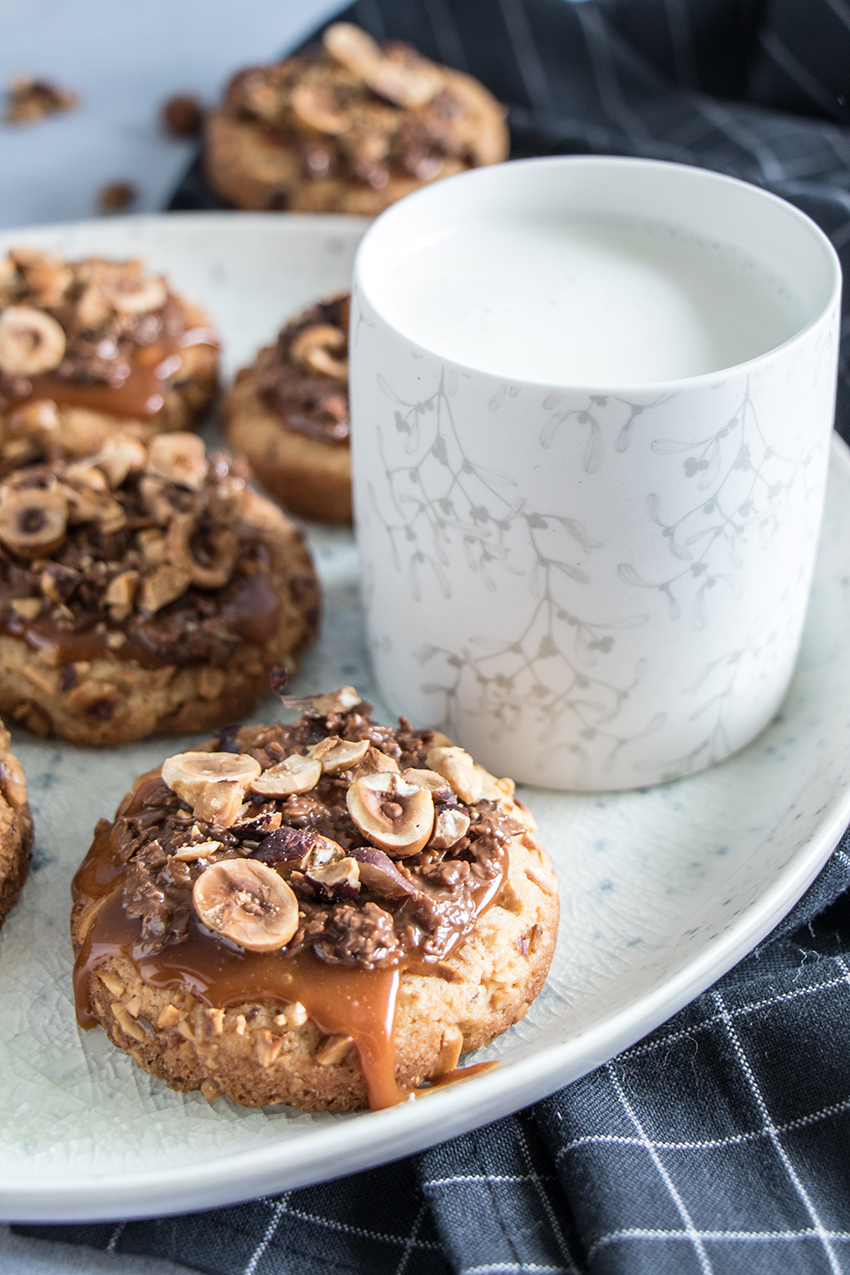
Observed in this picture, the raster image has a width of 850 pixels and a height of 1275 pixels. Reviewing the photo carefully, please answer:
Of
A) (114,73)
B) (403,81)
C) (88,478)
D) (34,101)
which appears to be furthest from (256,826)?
(114,73)

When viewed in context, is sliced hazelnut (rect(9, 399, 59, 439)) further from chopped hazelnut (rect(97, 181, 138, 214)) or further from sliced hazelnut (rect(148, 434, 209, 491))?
chopped hazelnut (rect(97, 181, 138, 214))

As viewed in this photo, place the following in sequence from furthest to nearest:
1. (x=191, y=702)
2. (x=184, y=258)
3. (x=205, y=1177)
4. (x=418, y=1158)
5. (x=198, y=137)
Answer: (x=198, y=137) → (x=184, y=258) → (x=191, y=702) → (x=418, y=1158) → (x=205, y=1177)

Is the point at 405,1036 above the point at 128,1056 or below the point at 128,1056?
above

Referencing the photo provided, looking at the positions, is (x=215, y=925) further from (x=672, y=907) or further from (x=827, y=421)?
(x=827, y=421)

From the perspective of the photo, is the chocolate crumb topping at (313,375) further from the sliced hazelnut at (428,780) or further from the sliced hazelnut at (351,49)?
the sliced hazelnut at (351,49)

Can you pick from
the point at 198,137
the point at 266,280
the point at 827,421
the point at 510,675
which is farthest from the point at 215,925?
the point at 198,137

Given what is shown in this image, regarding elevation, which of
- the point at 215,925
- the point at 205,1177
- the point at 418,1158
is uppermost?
the point at 215,925
